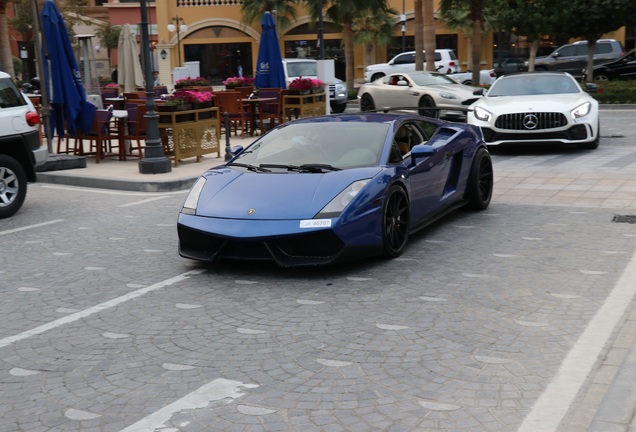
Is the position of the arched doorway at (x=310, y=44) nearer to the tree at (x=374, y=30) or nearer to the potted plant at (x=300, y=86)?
the tree at (x=374, y=30)

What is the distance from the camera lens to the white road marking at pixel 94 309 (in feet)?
19.8

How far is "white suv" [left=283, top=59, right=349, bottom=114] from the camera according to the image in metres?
29.2

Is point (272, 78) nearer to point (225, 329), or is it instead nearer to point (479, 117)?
point (479, 117)

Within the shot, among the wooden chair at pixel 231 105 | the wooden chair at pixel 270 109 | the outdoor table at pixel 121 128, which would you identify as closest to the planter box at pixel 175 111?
the outdoor table at pixel 121 128

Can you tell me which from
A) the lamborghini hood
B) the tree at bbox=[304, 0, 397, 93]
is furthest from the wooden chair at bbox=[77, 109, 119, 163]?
the tree at bbox=[304, 0, 397, 93]

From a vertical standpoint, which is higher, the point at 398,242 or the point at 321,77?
the point at 321,77

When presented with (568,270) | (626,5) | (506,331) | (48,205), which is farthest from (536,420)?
(626,5)

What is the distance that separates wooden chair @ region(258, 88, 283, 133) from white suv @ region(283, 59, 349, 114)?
8.65 m

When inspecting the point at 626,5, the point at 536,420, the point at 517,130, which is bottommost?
the point at 536,420

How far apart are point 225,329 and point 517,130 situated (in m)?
10.2

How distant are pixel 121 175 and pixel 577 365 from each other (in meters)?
10.3

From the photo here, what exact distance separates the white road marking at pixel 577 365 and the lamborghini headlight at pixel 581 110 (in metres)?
8.53

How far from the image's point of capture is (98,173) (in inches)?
569

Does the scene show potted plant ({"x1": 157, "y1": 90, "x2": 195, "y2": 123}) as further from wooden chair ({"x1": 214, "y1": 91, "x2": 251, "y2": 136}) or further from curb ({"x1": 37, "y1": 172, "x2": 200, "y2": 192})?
wooden chair ({"x1": 214, "y1": 91, "x2": 251, "y2": 136})
